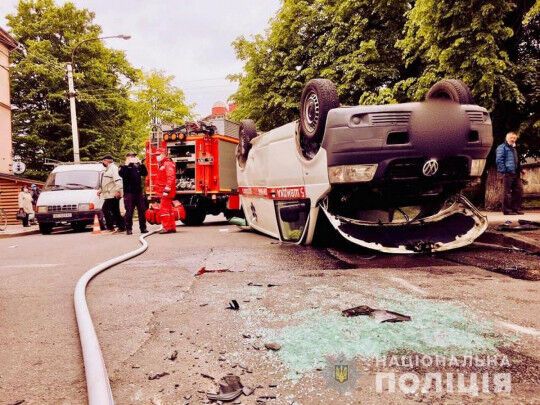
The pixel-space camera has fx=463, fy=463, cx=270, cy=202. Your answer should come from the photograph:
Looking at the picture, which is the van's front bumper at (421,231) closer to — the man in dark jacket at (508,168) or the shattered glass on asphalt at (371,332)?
the shattered glass on asphalt at (371,332)

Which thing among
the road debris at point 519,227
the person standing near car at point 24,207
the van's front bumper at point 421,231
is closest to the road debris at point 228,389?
the van's front bumper at point 421,231

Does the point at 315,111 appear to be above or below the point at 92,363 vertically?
above

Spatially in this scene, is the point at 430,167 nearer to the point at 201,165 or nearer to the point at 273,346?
the point at 273,346

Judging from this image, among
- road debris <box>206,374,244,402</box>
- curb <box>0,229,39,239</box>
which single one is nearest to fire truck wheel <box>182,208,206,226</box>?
curb <box>0,229,39,239</box>

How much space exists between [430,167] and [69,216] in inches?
402

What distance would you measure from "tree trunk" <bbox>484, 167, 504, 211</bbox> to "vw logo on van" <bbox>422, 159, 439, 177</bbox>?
771 cm

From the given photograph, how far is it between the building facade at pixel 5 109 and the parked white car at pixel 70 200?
42.2 ft

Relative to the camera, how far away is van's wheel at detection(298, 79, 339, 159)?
5.26 metres

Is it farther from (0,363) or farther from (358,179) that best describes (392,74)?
(0,363)

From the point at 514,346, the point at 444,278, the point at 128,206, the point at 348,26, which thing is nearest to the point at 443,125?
the point at 444,278

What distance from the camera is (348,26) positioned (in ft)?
55.1

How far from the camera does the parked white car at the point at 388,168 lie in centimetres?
496

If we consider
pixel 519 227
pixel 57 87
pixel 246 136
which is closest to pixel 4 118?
pixel 57 87

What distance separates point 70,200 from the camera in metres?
12.5
